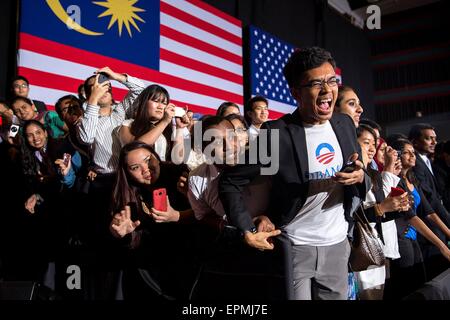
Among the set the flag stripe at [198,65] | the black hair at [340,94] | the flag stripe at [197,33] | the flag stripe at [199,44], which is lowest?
the black hair at [340,94]

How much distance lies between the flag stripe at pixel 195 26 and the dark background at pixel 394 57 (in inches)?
74.7

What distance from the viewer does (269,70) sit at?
5.86m

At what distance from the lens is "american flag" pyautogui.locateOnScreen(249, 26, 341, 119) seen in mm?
5609

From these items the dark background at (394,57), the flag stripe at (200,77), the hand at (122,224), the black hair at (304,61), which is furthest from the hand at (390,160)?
the dark background at (394,57)

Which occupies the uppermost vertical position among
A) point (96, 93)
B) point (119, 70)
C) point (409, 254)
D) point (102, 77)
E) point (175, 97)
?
point (119, 70)

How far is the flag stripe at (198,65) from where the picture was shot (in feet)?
14.5

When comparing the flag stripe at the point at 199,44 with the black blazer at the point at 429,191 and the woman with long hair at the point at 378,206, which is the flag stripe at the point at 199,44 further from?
the woman with long hair at the point at 378,206

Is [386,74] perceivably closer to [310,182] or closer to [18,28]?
[18,28]

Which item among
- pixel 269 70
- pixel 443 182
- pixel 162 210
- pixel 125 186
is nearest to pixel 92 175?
pixel 125 186

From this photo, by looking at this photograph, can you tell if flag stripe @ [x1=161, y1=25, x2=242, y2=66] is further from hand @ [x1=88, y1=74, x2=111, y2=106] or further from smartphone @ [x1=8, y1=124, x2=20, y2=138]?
hand @ [x1=88, y1=74, x2=111, y2=106]

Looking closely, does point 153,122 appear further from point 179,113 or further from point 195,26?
point 195,26

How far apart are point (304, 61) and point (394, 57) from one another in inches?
356

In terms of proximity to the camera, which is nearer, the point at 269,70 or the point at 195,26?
the point at 195,26

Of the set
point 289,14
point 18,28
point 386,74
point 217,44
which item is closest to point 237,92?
point 217,44
